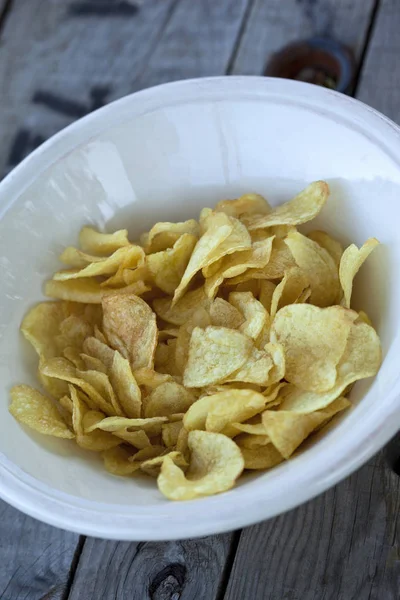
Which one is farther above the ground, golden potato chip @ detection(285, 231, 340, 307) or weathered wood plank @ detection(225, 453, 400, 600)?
golden potato chip @ detection(285, 231, 340, 307)

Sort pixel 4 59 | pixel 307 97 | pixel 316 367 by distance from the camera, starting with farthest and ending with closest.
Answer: pixel 4 59
pixel 307 97
pixel 316 367

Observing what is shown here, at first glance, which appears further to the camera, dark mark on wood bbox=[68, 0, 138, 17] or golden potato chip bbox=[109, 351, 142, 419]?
dark mark on wood bbox=[68, 0, 138, 17]

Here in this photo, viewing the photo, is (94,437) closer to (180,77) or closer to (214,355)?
(214,355)

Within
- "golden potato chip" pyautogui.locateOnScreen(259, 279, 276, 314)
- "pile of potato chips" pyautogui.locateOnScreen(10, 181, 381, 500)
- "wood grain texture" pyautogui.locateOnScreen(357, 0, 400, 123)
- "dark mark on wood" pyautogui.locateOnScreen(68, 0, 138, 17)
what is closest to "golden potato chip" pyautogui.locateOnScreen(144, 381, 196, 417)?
"pile of potato chips" pyautogui.locateOnScreen(10, 181, 381, 500)

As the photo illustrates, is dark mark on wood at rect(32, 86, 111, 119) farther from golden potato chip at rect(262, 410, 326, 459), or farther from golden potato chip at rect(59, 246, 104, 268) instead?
golden potato chip at rect(262, 410, 326, 459)

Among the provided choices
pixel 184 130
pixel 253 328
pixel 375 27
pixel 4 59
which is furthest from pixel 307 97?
pixel 4 59

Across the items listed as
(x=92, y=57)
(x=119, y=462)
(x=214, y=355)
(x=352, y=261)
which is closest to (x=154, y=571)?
(x=119, y=462)

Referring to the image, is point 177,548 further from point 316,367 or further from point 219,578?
point 316,367
